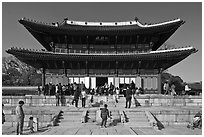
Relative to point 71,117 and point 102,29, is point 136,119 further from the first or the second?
point 102,29

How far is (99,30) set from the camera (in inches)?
1003

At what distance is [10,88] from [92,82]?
1695 cm

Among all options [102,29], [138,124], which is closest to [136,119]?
[138,124]

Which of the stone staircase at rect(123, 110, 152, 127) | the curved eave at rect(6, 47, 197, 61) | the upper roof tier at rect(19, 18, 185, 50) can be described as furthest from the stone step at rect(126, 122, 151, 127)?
the upper roof tier at rect(19, 18, 185, 50)

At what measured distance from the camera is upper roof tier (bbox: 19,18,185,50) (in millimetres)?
24831

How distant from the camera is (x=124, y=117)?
13586 mm

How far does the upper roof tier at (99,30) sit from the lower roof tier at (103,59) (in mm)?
2545

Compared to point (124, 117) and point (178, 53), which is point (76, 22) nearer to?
point (178, 53)

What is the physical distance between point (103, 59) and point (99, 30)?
130 inches

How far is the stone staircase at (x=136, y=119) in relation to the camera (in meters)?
13.0

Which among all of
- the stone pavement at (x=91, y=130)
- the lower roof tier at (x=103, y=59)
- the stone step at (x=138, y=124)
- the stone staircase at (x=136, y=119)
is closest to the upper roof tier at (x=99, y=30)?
the lower roof tier at (x=103, y=59)

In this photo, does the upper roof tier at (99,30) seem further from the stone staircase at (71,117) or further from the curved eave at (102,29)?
the stone staircase at (71,117)

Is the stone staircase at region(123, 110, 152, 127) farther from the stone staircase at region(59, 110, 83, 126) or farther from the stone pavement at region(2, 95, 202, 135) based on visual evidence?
the stone staircase at region(59, 110, 83, 126)

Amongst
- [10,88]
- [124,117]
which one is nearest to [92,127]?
[124,117]
